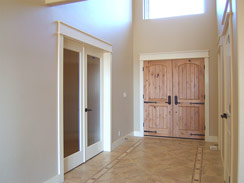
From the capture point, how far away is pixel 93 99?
176 inches

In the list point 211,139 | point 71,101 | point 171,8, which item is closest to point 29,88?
point 71,101

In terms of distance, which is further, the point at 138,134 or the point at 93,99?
the point at 138,134

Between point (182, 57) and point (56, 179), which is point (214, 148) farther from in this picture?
point (56, 179)

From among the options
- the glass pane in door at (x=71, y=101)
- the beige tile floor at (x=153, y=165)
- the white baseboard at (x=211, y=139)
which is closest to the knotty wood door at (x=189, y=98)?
the white baseboard at (x=211, y=139)

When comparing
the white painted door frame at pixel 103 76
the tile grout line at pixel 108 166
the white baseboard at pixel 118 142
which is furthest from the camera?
the white baseboard at pixel 118 142

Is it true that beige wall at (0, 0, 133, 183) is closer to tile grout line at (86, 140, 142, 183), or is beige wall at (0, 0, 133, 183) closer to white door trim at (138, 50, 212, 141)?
tile grout line at (86, 140, 142, 183)

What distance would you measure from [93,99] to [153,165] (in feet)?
5.54

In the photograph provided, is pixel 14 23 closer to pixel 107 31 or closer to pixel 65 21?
pixel 65 21

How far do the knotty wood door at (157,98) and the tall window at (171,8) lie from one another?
1.36 m

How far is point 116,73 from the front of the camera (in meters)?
5.30

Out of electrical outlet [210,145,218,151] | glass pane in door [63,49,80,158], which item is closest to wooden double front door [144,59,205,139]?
electrical outlet [210,145,218,151]

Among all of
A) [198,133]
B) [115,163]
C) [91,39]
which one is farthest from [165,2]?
[115,163]

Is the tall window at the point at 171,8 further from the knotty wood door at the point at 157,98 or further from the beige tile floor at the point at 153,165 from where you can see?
the beige tile floor at the point at 153,165

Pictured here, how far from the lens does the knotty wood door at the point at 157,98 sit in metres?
6.20
